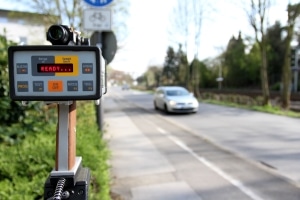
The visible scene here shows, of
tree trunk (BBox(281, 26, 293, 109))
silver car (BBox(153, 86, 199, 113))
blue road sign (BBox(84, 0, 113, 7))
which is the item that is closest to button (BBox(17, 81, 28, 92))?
blue road sign (BBox(84, 0, 113, 7))

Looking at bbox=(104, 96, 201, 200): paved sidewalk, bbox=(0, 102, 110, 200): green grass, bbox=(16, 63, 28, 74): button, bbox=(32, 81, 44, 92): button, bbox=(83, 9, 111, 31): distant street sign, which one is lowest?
bbox=(104, 96, 201, 200): paved sidewalk

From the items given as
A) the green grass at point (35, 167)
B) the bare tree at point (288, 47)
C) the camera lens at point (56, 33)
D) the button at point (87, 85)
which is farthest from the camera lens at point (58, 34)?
the bare tree at point (288, 47)

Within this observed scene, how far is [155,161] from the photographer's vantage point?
5.79 m

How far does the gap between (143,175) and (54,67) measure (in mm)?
3827

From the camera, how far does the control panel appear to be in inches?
55.7

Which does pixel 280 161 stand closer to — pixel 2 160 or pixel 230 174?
pixel 230 174

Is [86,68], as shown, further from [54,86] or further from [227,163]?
[227,163]

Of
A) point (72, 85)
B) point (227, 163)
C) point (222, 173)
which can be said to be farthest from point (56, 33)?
point (227, 163)

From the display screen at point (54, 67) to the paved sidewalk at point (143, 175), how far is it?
2972 mm

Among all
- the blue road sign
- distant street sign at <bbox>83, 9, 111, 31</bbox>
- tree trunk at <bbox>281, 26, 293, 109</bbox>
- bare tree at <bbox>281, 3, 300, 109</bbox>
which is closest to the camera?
the blue road sign

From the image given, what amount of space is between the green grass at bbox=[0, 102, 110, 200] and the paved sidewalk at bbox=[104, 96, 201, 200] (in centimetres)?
61

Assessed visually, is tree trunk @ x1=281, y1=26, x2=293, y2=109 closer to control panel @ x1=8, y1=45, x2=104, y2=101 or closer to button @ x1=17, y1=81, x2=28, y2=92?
control panel @ x1=8, y1=45, x2=104, y2=101

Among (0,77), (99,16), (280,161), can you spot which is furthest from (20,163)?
(280,161)

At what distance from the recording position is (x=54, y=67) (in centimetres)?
143
